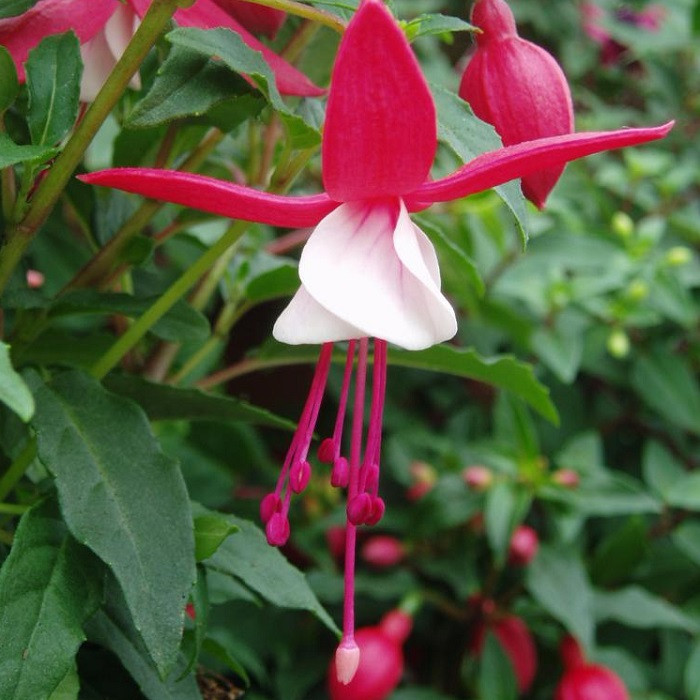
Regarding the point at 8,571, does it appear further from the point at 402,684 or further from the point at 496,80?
the point at 402,684

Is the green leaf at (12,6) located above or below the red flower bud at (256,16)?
above

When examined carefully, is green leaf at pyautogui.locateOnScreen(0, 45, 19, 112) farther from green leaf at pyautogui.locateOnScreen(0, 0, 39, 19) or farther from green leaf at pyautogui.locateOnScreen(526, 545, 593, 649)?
green leaf at pyautogui.locateOnScreen(526, 545, 593, 649)

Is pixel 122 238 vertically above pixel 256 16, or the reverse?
pixel 256 16

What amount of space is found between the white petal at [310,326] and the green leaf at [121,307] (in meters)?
0.18

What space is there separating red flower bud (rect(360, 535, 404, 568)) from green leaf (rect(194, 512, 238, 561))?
657 millimetres

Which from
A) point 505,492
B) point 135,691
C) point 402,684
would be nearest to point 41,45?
point 135,691

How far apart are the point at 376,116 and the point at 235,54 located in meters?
0.09

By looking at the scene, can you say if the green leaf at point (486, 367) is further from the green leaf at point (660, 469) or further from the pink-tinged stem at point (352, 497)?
the green leaf at point (660, 469)

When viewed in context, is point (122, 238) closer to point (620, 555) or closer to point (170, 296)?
point (170, 296)

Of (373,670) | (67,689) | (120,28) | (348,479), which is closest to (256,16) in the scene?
(120,28)

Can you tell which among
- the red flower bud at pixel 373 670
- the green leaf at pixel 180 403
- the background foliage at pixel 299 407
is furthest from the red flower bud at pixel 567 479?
the green leaf at pixel 180 403

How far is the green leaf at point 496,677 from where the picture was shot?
112cm

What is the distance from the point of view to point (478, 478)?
1.17 meters

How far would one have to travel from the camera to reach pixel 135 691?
0.60 m
